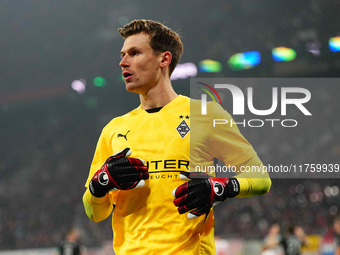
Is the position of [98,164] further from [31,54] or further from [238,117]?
[31,54]

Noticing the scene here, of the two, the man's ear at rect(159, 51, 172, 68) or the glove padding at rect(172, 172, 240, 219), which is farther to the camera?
the man's ear at rect(159, 51, 172, 68)

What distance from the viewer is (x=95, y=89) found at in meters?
21.6

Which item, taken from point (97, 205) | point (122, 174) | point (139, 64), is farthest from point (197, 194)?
point (139, 64)

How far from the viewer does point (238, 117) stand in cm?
353

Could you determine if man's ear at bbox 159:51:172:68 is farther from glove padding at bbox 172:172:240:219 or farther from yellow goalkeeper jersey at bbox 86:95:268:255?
glove padding at bbox 172:172:240:219

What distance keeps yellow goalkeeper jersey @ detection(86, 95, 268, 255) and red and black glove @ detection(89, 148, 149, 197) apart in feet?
0.37

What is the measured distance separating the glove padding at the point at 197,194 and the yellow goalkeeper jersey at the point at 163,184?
15 centimetres

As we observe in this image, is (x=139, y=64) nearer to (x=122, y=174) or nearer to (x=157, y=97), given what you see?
(x=157, y=97)

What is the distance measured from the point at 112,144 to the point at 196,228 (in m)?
0.67

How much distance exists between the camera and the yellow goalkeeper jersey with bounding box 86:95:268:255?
2.26 meters

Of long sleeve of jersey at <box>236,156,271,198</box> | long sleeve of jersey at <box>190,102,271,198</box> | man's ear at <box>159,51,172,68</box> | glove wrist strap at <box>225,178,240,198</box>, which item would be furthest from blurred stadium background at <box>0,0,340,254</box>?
glove wrist strap at <box>225,178,240,198</box>

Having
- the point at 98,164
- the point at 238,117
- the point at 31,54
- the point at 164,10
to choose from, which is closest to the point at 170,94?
the point at 98,164

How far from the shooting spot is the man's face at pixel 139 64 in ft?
8.08

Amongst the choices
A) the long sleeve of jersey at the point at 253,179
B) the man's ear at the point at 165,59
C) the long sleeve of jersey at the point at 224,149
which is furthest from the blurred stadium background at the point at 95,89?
the long sleeve of jersey at the point at 253,179
